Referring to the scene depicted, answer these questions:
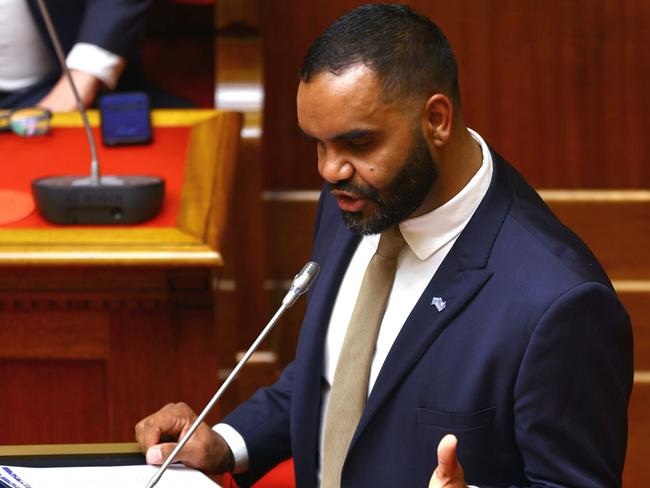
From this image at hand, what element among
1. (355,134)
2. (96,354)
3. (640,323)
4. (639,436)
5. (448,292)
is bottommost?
(639,436)

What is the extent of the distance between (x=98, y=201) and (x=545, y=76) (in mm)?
679

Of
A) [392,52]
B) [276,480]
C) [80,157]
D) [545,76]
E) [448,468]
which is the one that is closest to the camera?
[448,468]

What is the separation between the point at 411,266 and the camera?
90cm

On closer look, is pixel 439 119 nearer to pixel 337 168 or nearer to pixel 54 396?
pixel 337 168

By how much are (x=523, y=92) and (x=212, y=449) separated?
0.82m

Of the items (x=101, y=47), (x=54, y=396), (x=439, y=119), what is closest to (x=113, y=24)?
(x=101, y=47)

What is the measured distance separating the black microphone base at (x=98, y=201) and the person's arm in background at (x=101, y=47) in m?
0.33

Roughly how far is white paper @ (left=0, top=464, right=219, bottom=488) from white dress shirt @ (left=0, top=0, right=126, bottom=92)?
75cm

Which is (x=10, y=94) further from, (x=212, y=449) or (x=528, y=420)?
(x=528, y=420)

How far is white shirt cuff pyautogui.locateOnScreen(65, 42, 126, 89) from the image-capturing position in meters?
1.47

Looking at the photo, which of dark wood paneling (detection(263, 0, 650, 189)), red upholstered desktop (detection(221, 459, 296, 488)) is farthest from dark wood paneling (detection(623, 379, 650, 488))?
red upholstered desktop (detection(221, 459, 296, 488))

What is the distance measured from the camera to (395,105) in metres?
0.80

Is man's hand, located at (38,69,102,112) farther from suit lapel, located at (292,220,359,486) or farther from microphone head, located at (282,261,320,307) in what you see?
microphone head, located at (282,261,320,307)

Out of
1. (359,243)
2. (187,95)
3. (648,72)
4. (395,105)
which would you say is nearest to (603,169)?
(648,72)
